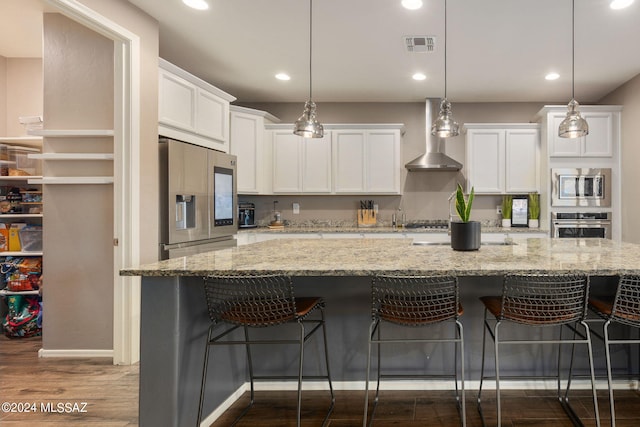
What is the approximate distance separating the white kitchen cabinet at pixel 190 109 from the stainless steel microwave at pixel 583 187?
4.12 meters

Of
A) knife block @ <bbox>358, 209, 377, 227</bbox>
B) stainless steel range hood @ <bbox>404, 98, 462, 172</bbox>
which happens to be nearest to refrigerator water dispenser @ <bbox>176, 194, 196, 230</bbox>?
knife block @ <bbox>358, 209, 377, 227</bbox>

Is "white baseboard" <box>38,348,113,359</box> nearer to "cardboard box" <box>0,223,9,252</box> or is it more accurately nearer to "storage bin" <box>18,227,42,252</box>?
"storage bin" <box>18,227,42,252</box>

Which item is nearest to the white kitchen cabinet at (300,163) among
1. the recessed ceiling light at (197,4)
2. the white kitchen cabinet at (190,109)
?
the white kitchen cabinet at (190,109)

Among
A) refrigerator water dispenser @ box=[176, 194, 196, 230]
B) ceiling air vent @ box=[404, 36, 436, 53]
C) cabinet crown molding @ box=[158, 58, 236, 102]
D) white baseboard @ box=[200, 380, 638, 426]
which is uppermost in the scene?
ceiling air vent @ box=[404, 36, 436, 53]

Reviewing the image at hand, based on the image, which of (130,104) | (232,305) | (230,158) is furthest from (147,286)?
(230,158)

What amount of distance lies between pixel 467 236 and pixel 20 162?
423 centimetres

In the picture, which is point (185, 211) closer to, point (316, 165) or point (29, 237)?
point (29, 237)

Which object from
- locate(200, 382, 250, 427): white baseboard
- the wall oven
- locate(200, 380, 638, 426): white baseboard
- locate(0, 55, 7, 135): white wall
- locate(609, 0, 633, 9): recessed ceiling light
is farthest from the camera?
the wall oven

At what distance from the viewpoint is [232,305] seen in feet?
5.88

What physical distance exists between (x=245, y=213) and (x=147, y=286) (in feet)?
10.7

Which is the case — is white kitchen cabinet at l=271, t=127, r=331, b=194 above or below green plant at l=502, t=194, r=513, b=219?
above

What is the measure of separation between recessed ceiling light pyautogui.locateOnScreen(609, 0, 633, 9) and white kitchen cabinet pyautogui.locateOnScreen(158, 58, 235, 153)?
349 cm

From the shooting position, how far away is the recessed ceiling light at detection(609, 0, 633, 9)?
2654mm

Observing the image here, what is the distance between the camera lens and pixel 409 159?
17.2 feet
